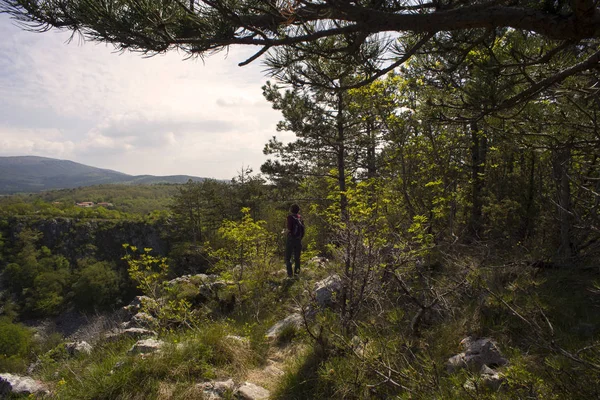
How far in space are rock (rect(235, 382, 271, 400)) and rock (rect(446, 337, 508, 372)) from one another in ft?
5.87

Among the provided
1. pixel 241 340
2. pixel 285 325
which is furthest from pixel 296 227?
pixel 241 340

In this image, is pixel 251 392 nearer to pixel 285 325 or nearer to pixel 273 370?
pixel 273 370

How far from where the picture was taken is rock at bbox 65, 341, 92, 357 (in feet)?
15.1

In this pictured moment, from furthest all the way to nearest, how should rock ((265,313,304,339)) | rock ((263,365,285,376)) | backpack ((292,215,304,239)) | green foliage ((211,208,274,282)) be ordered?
1. backpack ((292,215,304,239))
2. green foliage ((211,208,274,282))
3. rock ((265,313,304,339))
4. rock ((263,365,285,376))

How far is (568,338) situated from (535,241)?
3031mm

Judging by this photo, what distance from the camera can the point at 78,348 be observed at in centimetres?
495

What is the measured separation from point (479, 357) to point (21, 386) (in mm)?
4917

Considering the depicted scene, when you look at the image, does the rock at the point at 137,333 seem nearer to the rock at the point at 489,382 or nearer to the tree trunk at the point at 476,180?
the rock at the point at 489,382

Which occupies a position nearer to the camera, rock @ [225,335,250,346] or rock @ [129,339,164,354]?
rock @ [129,339,164,354]

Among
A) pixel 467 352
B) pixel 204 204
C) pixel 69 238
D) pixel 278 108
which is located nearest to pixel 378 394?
pixel 467 352

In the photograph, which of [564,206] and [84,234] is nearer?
[564,206]

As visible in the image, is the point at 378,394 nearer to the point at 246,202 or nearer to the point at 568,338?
the point at 568,338

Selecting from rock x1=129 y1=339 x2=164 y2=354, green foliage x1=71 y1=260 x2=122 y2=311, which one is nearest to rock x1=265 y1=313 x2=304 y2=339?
rock x1=129 y1=339 x2=164 y2=354

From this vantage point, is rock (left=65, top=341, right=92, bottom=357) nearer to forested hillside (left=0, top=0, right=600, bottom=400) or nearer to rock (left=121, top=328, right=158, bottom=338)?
forested hillside (left=0, top=0, right=600, bottom=400)
